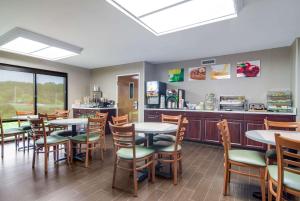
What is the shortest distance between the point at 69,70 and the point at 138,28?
429cm

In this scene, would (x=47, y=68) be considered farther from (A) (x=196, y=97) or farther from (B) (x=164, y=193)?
(B) (x=164, y=193)

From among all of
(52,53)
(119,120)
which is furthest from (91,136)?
(52,53)

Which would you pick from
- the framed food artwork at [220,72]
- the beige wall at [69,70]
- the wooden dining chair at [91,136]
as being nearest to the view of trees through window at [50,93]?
Result: the beige wall at [69,70]

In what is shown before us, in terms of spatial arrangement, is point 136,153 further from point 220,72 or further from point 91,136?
point 220,72

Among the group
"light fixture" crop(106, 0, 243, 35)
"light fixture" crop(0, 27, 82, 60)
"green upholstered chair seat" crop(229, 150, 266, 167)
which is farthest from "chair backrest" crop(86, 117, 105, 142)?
"green upholstered chair seat" crop(229, 150, 266, 167)

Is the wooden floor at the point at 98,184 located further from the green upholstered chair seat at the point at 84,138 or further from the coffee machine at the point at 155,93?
the coffee machine at the point at 155,93

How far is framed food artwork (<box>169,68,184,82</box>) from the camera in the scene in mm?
5441

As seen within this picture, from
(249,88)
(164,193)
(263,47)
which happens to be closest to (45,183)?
(164,193)

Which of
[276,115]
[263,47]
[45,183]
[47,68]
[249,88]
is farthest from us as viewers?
[47,68]

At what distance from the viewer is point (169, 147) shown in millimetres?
2531

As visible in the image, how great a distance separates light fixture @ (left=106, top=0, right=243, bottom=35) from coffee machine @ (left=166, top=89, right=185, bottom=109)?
2525 millimetres

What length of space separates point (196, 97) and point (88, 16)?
3787 mm

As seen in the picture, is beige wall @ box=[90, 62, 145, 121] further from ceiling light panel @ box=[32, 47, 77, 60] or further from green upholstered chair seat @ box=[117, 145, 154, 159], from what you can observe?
green upholstered chair seat @ box=[117, 145, 154, 159]

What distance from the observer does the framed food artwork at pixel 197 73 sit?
199 inches
